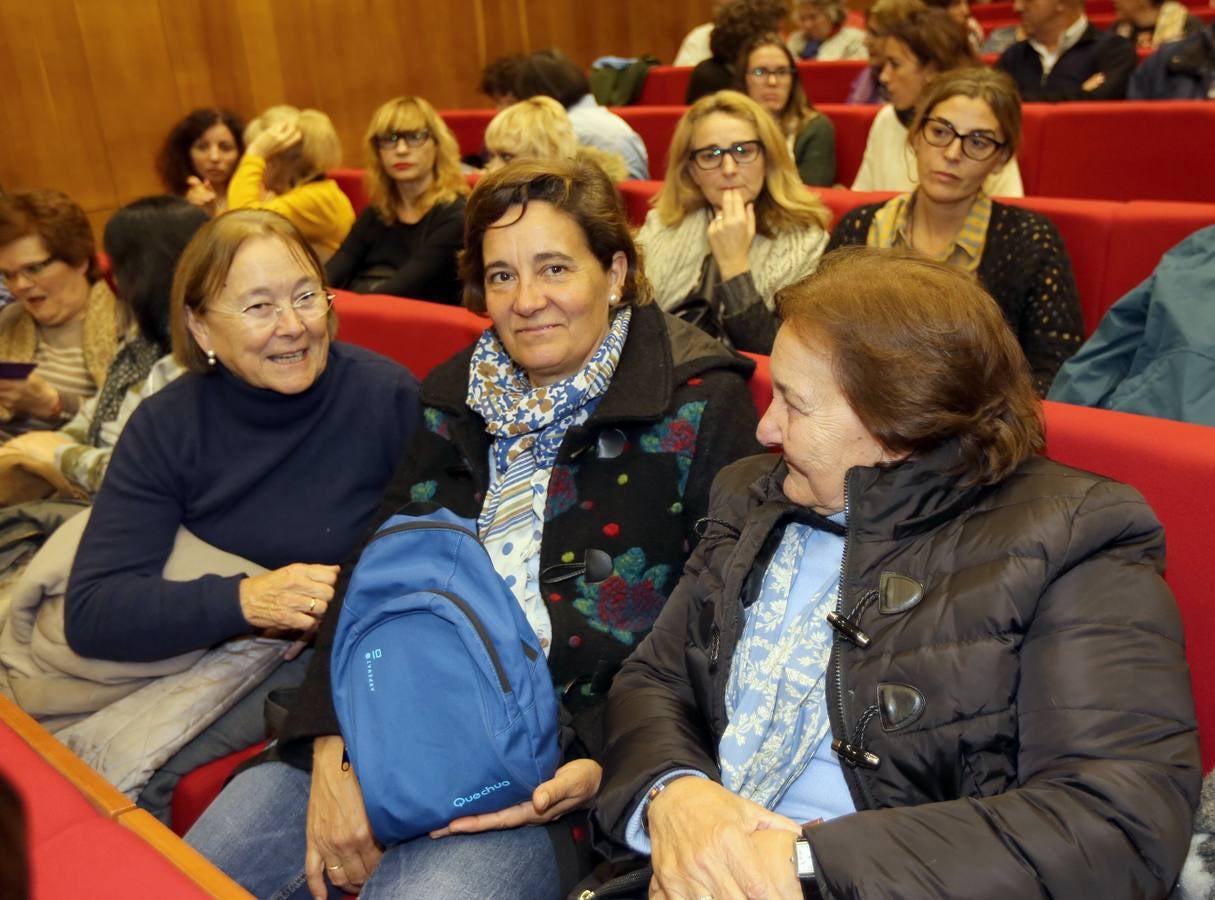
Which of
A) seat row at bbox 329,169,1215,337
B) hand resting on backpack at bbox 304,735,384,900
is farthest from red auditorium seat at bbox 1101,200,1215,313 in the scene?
hand resting on backpack at bbox 304,735,384,900

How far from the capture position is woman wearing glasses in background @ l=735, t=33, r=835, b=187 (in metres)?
3.96

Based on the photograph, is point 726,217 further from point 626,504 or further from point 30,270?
point 30,270

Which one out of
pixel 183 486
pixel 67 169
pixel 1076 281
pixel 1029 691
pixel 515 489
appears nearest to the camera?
pixel 1029 691

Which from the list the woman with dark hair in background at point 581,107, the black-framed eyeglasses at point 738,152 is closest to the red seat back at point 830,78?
the woman with dark hair in background at point 581,107

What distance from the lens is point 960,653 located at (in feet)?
3.27

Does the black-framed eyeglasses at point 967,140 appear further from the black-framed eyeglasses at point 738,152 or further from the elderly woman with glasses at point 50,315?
the elderly woman with glasses at point 50,315

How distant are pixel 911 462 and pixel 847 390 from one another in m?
0.10

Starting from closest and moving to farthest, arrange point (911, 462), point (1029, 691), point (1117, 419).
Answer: point (1029, 691) → point (911, 462) → point (1117, 419)

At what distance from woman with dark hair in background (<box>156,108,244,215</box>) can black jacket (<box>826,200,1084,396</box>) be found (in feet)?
10.8

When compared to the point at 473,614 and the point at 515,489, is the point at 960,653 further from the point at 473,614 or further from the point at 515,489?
the point at 515,489

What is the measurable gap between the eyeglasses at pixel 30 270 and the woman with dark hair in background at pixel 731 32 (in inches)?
108

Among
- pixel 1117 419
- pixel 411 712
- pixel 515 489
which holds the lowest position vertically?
pixel 411 712

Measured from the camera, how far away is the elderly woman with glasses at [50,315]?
8.51 feet

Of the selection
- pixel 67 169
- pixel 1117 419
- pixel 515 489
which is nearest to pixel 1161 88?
pixel 1117 419
